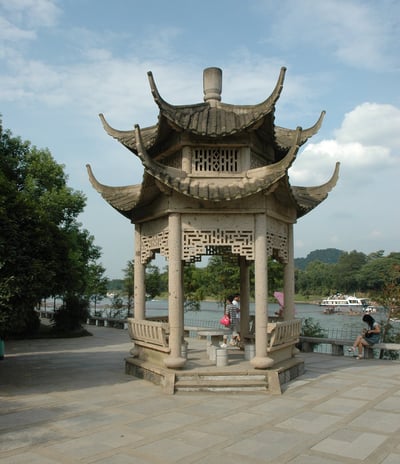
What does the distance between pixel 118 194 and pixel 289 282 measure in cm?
462

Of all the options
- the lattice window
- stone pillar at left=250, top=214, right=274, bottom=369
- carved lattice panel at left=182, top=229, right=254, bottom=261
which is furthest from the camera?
the lattice window

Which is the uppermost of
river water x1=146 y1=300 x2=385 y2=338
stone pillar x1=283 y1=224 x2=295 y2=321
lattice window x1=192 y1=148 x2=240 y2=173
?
lattice window x1=192 y1=148 x2=240 y2=173

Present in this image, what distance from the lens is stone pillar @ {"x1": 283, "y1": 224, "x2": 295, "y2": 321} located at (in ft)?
36.1

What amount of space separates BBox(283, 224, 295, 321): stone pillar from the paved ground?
1470 mm

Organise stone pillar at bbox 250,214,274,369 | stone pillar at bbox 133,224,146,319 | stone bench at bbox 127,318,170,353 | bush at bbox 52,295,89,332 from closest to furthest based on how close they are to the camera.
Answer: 1. stone pillar at bbox 250,214,274,369
2. stone bench at bbox 127,318,170,353
3. stone pillar at bbox 133,224,146,319
4. bush at bbox 52,295,89,332

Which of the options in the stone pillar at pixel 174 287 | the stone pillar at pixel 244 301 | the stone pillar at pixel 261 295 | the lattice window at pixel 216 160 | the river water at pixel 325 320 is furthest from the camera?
the river water at pixel 325 320

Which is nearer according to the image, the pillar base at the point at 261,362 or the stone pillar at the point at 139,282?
the pillar base at the point at 261,362

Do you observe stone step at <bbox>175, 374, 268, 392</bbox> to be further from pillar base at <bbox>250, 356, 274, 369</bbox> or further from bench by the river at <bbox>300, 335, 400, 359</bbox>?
bench by the river at <bbox>300, 335, 400, 359</bbox>

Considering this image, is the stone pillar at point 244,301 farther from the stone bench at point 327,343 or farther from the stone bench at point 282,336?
the stone bench at point 327,343

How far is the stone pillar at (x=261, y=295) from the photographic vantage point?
925 centimetres

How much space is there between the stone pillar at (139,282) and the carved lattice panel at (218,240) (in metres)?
2.11

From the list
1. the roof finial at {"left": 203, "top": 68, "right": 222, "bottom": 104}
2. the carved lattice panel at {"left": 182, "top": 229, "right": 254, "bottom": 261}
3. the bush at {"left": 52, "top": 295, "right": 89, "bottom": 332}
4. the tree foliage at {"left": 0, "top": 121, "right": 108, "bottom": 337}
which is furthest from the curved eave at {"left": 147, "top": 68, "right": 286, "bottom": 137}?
the bush at {"left": 52, "top": 295, "right": 89, "bottom": 332}

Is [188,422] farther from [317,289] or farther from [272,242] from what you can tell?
[317,289]

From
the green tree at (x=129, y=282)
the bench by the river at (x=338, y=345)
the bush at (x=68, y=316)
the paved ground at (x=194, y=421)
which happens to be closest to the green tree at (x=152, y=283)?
the green tree at (x=129, y=282)
